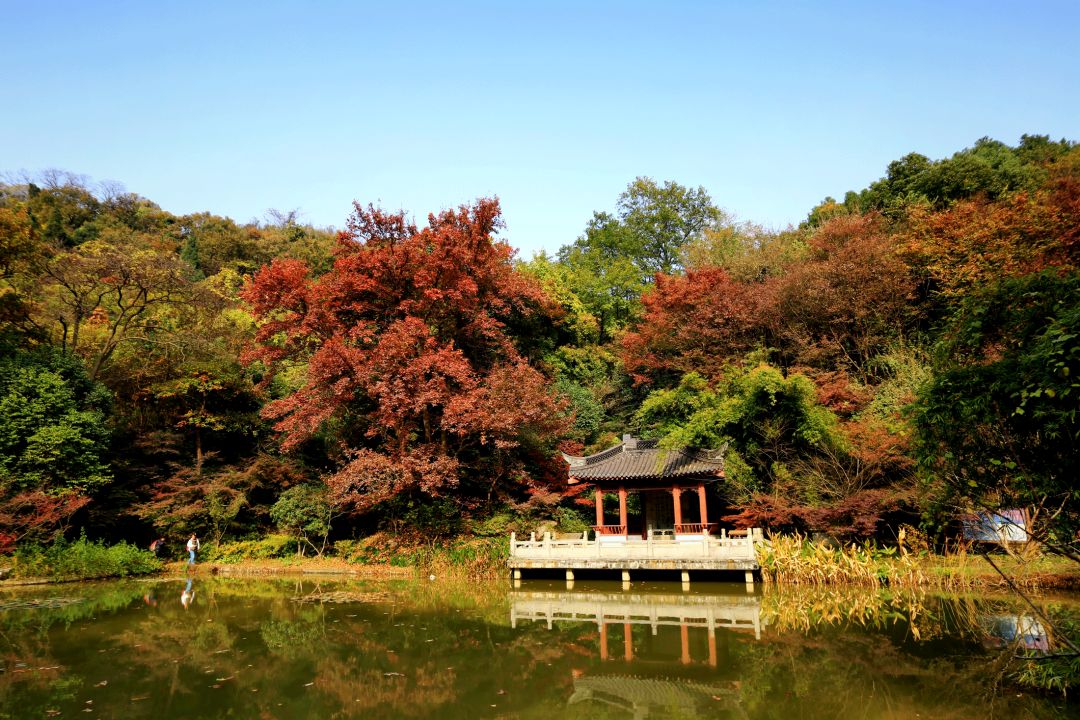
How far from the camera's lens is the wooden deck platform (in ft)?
46.0

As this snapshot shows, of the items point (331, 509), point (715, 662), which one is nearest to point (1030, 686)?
point (715, 662)

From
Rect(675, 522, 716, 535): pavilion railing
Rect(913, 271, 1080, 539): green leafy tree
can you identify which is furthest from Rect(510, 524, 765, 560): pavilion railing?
Rect(913, 271, 1080, 539): green leafy tree

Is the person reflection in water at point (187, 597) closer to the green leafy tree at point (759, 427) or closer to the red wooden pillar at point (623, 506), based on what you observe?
the red wooden pillar at point (623, 506)

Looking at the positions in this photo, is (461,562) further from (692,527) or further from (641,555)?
(692,527)

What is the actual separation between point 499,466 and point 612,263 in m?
13.9

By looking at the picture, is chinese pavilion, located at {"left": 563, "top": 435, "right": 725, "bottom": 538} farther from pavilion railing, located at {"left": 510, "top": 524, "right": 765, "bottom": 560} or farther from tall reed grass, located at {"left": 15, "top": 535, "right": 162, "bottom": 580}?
tall reed grass, located at {"left": 15, "top": 535, "right": 162, "bottom": 580}

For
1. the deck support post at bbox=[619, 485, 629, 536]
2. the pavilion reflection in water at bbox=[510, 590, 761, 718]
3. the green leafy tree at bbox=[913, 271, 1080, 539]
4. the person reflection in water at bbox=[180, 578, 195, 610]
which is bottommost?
the pavilion reflection in water at bbox=[510, 590, 761, 718]

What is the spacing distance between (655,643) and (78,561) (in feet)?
50.5

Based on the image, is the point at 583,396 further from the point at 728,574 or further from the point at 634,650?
the point at 634,650

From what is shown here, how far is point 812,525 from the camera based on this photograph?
48.2 ft

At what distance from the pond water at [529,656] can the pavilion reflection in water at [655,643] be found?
4cm

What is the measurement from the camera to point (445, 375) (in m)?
18.2

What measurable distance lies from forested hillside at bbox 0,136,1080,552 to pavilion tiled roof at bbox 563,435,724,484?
1.81 ft

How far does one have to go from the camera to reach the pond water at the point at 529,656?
665 cm
